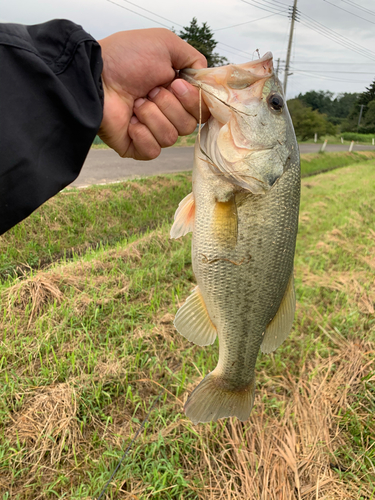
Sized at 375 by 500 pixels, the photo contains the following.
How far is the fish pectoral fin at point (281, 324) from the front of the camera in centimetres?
196

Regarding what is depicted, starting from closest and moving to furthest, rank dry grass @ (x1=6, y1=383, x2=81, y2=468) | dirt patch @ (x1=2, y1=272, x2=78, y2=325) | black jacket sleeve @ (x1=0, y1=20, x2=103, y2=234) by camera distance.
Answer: black jacket sleeve @ (x1=0, y1=20, x2=103, y2=234) < dry grass @ (x1=6, y1=383, x2=81, y2=468) < dirt patch @ (x1=2, y1=272, x2=78, y2=325)

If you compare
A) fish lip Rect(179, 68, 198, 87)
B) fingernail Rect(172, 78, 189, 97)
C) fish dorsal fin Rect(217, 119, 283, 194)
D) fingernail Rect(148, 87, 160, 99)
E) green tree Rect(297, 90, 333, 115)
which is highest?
green tree Rect(297, 90, 333, 115)

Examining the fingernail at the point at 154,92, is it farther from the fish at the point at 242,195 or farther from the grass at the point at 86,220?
the grass at the point at 86,220

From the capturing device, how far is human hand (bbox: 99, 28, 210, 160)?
5.90 ft

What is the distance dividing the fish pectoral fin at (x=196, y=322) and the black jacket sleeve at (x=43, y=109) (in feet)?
3.17

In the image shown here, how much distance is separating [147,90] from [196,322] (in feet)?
4.53

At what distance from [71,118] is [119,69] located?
0.66 m

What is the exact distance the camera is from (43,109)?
128 centimetres

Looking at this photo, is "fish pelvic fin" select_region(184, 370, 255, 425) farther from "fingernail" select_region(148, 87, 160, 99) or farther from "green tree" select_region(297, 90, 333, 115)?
"green tree" select_region(297, 90, 333, 115)

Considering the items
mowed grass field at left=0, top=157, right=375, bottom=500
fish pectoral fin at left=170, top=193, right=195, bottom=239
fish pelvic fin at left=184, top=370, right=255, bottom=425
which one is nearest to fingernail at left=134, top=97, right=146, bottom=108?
fish pectoral fin at left=170, top=193, right=195, bottom=239

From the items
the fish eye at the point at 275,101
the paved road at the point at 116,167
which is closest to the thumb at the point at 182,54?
the fish eye at the point at 275,101

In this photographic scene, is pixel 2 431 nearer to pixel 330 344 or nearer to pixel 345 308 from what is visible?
pixel 330 344

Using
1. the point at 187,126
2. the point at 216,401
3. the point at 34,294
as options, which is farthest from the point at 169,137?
the point at 34,294

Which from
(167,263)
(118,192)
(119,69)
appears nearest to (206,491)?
Answer: (119,69)
